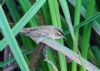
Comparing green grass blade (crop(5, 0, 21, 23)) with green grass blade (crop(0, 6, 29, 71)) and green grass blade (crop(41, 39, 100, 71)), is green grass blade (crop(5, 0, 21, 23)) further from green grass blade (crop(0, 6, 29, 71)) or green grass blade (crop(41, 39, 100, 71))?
green grass blade (crop(0, 6, 29, 71))

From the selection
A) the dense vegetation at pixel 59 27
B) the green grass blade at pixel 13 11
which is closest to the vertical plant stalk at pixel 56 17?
the dense vegetation at pixel 59 27

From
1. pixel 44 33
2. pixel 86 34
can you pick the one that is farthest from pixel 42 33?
pixel 86 34

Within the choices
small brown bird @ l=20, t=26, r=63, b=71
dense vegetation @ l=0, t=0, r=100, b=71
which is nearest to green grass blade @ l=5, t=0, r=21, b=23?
dense vegetation @ l=0, t=0, r=100, b=71

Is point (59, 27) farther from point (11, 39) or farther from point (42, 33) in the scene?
point (11, 39)

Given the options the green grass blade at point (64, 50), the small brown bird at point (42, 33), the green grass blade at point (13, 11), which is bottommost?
the green grass blade at point (64, 50)

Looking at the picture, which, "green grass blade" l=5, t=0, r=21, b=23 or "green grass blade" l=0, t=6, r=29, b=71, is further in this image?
"green grass blade" l=5, t=0, r=21, b=23

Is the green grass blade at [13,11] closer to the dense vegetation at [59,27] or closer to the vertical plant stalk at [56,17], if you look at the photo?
the dense vegetation at [59,27]

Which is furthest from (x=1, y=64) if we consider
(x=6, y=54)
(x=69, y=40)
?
(x=69, y=40)

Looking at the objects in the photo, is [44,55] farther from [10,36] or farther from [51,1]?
[10,36]
